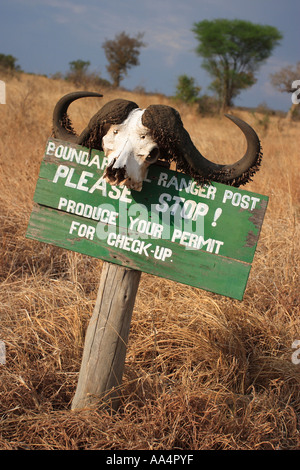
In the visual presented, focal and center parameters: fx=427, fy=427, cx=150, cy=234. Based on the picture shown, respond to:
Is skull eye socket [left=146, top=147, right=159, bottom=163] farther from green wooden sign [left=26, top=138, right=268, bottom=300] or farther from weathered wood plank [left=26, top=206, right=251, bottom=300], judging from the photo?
weathered wood plank [left=26, top=206, right=251, bottom=300]

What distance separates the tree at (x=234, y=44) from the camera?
25188mm

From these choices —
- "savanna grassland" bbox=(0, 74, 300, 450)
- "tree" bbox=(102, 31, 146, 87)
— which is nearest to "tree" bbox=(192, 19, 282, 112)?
"tree" bbox=(102, 31, 146, 87)

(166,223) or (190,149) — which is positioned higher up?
(190,149)

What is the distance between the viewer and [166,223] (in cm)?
177

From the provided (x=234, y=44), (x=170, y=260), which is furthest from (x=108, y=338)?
(x=234, y=44)

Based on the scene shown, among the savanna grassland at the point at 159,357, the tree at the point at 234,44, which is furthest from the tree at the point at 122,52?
the savanna grassland at the point at 159,357

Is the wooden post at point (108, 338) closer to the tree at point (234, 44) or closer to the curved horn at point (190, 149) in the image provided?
the curved horn at point (190, 149)

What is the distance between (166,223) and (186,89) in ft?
52.5

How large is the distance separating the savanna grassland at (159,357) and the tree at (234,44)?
23.4m

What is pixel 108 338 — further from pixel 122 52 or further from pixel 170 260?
pixel 122 52

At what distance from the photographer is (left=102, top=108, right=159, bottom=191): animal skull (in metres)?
1.66

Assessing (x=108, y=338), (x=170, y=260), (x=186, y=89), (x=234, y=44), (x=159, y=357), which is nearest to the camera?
(x=170, y=260)

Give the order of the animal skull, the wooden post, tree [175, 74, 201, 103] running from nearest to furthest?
the animal skull, the wooden post, tree [175, 74, 201, 103]

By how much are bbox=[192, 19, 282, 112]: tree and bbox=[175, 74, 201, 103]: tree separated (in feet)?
28.1
